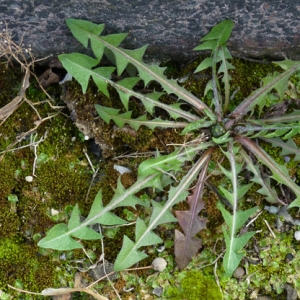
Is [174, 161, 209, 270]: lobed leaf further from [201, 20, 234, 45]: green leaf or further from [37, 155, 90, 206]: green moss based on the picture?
[201, 20, 234, 45]: green leaf

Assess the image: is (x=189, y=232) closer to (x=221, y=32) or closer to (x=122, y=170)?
(x=122, y=170)

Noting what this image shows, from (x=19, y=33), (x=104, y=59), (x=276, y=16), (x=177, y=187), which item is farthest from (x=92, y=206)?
(x=276, y=16)

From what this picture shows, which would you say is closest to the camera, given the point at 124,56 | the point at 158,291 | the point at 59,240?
the point at 59,240

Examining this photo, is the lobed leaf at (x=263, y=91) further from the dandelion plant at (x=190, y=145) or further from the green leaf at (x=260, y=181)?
the green leaf at (x=260, y=181)

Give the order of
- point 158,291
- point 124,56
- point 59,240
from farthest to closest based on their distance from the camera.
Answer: point 158,291
point 124,56
point 59,240

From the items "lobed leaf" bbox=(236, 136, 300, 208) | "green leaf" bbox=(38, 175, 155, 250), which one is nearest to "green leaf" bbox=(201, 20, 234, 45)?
"lobed leaf" bbox=(236, 136, 300, 208)

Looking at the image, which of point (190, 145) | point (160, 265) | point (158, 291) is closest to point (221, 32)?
point (190, 145)
